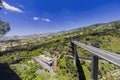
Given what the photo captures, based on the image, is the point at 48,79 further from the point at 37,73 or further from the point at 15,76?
the point at 15,76

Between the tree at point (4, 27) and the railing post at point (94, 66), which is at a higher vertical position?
the tree at point (4, 27)

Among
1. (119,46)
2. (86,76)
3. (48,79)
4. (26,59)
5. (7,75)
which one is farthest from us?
(119,46)

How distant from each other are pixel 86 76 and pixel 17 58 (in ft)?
151

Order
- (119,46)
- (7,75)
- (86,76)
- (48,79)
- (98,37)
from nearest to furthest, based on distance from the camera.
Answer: (48,79) → (86,76) → (7,75) → (119,46) → (98,37)

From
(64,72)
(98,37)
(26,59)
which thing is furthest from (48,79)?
(98,37)

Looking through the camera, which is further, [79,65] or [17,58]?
[17,58]

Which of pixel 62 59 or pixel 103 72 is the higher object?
pixel 62 59

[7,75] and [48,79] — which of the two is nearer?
[48,79]

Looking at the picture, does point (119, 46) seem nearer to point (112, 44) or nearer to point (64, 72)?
point (112, 44)

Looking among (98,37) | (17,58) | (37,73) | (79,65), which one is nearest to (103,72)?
(79,65)

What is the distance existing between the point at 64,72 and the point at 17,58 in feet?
145

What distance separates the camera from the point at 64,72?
7525 centimetres

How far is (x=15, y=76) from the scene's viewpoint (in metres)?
83.9

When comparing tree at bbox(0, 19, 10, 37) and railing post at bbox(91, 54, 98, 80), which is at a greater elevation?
tree at bbox(0, 19, 10, 37)
